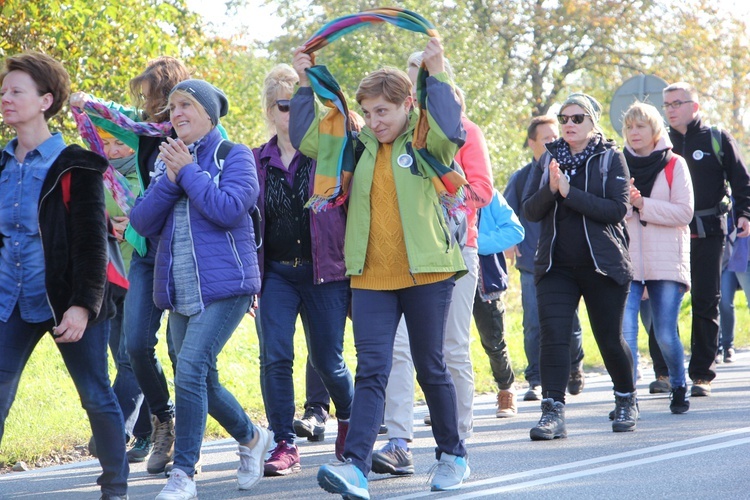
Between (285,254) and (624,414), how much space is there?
2.56m

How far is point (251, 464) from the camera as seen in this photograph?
599cm

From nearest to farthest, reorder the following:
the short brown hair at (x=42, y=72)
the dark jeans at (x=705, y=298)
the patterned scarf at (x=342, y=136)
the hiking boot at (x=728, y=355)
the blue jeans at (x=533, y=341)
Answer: the short brown hair at (x=42, y=72) → the patterned scarf at (x=342, y=136) → the dark jeans at (x=705, y=298) → the blue jeans at (x=533, y=341) → the hiking boot at (x=728, y=355)

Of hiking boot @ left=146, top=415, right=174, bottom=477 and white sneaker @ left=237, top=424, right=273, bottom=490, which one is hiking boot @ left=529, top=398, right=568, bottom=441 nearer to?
white sneaker @ left=237, top=424, right=273, bottom=490

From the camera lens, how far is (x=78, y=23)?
1074 cm

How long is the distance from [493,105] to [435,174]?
48.7 feet

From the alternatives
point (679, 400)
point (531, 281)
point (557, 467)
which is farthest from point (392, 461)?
point (531, 281)

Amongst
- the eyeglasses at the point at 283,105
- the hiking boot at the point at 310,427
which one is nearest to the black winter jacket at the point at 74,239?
the eyeglasses at the point at 283,105

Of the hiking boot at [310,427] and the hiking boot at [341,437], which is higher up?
the hiking boot at [341,437]

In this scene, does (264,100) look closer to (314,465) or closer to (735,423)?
(314,465)

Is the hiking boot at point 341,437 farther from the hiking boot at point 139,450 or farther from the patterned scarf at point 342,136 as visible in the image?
the patterned scarf at point 342,136

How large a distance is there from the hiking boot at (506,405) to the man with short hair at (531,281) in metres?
0.85

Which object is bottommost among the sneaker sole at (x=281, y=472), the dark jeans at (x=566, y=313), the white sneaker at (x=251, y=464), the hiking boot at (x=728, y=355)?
the hiking boot at (x=728, y=355)

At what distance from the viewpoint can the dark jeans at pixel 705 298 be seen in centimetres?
938

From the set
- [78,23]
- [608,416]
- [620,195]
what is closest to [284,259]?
[620,195]
